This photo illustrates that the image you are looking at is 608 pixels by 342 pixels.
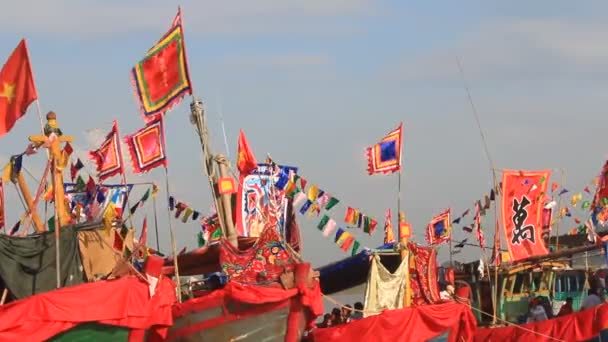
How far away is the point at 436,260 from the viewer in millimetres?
23281

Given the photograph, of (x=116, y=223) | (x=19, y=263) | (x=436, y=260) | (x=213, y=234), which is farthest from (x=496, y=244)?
(x=19, y=263)

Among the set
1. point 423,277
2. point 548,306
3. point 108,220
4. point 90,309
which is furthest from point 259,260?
point 548,306

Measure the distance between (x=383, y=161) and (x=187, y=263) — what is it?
18.3 ft

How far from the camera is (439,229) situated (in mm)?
33625

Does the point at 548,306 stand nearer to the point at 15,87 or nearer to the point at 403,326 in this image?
the point at 403,326

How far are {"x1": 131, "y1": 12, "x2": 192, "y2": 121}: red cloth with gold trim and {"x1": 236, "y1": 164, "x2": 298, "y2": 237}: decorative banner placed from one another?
11.4 feet

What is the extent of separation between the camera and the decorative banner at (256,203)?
72.8 feet

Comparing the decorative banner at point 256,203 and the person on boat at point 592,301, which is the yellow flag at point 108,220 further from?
the person on boat at point 592,301

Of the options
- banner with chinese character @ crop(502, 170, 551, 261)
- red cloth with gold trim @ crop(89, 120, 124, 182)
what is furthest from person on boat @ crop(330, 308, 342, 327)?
red cloth with gold trim @ crop(89, 120, 124, 182)

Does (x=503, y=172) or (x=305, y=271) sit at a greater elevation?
(x=503, y=172)

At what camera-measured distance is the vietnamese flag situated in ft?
59.2

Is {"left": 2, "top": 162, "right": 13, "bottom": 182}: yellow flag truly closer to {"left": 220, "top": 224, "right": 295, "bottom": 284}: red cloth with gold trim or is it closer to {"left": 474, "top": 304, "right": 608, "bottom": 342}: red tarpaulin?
{"left": 220, "top": 224, "right": 295, "bottom": 284}: red cloth with gold trim

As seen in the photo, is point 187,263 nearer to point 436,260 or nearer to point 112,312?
point 112,312

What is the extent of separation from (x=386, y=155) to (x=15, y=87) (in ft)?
30.6
